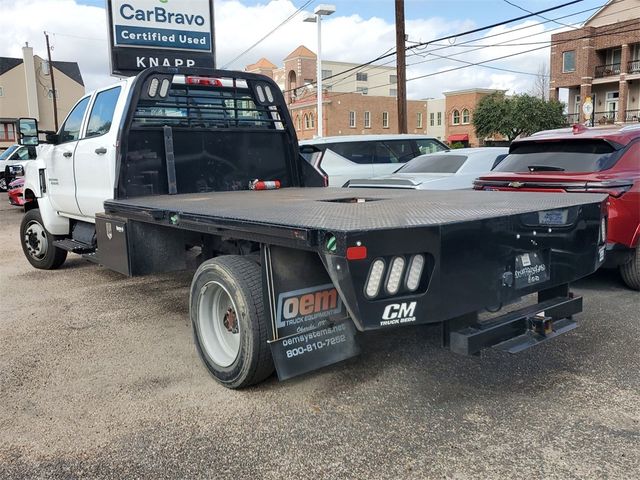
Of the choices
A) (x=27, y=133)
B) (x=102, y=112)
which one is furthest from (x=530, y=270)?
(x=27, y=133)

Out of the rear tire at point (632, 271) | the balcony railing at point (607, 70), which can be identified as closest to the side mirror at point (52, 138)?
the rear tire at point (632, 271)

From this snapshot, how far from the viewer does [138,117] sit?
577 cm

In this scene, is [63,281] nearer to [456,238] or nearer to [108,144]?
[108,144]

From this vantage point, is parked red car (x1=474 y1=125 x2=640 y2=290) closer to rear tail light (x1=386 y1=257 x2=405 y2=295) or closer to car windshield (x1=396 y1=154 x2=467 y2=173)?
car windshield (x1=396 y1=154 x2=467 y2=173)

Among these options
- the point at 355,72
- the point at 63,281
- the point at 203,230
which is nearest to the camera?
the point at 203,230

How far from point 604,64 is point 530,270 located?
4952 centimetres

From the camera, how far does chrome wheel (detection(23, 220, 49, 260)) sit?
7840 millimetres

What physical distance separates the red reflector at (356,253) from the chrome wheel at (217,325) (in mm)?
1538

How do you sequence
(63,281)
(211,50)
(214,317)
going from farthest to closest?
(211,50) < (63,281) < (214,317)

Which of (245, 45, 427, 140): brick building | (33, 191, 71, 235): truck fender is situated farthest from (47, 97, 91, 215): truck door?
(245, 45, 427, 140): brick building

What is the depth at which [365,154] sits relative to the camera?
11664mm

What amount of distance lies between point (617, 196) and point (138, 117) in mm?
4889

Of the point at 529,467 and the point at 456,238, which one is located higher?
the point at 456,238

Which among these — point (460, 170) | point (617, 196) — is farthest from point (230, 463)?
point (460, 170)
